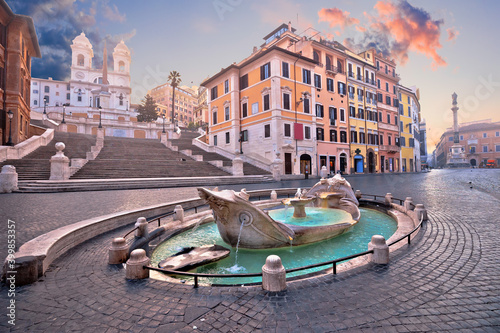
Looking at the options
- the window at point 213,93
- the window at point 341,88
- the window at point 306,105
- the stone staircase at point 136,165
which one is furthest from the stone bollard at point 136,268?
the window at point 341,88

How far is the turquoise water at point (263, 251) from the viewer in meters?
4.50

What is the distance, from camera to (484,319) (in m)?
2.48

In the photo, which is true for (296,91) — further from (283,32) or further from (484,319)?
(484,319)

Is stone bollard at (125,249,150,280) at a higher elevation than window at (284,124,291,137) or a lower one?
lower

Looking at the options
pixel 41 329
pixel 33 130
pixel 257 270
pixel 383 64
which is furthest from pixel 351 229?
pixel 383 64

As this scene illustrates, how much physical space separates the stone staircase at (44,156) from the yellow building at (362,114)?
35.4 meters

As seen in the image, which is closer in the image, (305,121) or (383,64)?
(305,121)

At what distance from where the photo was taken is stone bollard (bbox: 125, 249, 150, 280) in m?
3.60

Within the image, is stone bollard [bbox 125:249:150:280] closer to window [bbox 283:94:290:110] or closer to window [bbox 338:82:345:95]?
window [bbox 283:94:290:110]

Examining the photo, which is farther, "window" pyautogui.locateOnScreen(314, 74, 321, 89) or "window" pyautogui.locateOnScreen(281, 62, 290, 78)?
"window" pyautogui.locateOnScreen(314, 74, 321, 89)

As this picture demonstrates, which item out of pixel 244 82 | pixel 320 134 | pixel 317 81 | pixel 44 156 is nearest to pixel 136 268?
pixel 44 156

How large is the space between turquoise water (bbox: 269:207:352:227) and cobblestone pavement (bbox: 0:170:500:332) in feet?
8.11

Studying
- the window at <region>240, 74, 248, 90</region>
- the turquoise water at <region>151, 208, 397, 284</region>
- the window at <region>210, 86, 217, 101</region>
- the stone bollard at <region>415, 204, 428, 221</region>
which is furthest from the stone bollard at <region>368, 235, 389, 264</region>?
the window at <region>210, 86, 217, 101</region>

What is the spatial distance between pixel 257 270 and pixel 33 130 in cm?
3430
